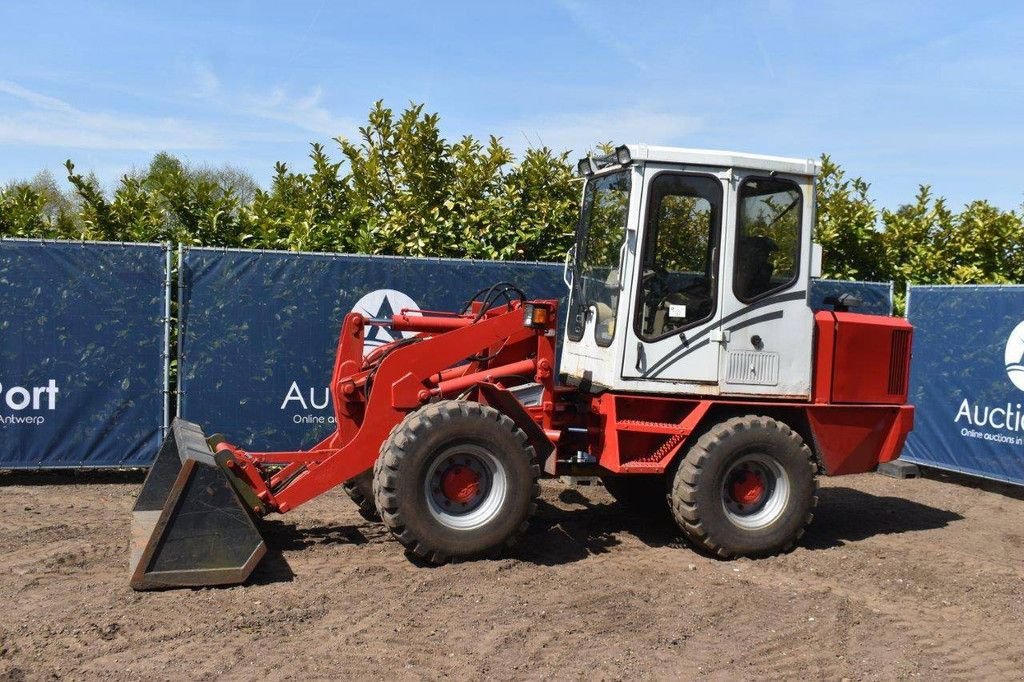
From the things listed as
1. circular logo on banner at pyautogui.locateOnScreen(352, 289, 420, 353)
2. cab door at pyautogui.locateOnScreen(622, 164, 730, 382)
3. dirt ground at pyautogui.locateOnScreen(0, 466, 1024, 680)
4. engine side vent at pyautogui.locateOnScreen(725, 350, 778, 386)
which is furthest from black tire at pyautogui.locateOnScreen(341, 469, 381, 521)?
engine side vent at pyautogui.locateOnScreen(725, 350, 778, 386)

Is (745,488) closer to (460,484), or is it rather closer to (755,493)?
(755,493)

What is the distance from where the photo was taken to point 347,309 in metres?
9.70

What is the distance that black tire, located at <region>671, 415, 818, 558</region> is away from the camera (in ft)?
22.3

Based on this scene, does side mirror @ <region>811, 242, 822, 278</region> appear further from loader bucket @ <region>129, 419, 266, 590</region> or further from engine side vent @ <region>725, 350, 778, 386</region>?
loader bucket @ <region>129, 419, 266, 590</region>

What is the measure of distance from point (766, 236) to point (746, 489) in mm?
1790

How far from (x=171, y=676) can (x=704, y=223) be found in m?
4.41

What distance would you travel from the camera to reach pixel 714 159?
269 inches

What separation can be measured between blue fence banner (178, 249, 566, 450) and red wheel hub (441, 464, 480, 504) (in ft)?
11.2

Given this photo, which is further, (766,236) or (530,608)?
(766,236)

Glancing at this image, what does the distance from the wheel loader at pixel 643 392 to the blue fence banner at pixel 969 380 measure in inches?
137

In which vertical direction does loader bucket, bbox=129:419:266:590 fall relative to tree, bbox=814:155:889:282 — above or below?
below

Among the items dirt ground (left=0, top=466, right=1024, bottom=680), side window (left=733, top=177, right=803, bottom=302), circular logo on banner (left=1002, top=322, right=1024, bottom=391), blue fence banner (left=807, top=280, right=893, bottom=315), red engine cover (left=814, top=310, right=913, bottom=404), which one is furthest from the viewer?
blue fence banner (left=807, top=280, right=893, bottom=315)

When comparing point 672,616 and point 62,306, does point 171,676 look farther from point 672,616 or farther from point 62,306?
point 62,306

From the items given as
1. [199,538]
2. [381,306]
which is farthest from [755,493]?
[381,306]
